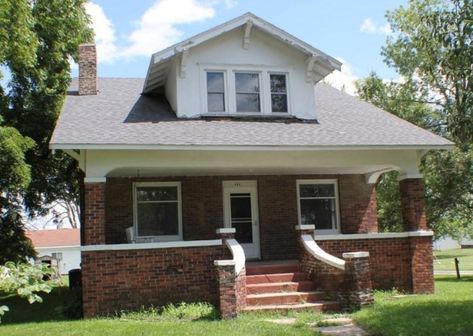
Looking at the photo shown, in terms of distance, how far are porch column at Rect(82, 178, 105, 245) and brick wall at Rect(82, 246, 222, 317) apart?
330 mm

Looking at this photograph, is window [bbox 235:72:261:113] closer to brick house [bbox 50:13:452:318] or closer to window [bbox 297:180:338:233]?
brick house [bbox 50:13:452:318]

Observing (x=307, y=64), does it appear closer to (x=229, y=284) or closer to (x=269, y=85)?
(x=269, y=85)

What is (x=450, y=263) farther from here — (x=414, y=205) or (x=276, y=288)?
(x=276, y=288)

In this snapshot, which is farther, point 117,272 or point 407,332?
point 117,272

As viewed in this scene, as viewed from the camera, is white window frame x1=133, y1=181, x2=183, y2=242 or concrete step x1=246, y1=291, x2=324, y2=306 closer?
concrete step x1=246, y1=291, x2=324, y2=306

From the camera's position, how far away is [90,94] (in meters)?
16.4

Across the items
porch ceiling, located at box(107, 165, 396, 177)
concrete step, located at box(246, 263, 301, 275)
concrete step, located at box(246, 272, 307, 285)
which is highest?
porch ceiling, located at box(107, 165, 396, 177)

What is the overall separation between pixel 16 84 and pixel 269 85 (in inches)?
373

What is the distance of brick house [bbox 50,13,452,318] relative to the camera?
38.9ft

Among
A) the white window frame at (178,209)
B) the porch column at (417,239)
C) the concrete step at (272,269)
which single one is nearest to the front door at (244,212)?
the white window frame at (178,209)

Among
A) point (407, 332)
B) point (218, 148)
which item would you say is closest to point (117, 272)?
point (218, 148)

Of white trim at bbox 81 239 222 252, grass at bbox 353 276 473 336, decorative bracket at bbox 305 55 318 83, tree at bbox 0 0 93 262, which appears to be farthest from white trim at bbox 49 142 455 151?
tree at bbox 0 0 93 262

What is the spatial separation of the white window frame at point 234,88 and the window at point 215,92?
0.35 ft

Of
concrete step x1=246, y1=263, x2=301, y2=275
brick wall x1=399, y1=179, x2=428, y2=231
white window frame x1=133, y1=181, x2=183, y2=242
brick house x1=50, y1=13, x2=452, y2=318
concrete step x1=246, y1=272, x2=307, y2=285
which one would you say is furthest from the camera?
white window frame x1=133, y1=181, x2=183, y2=242
